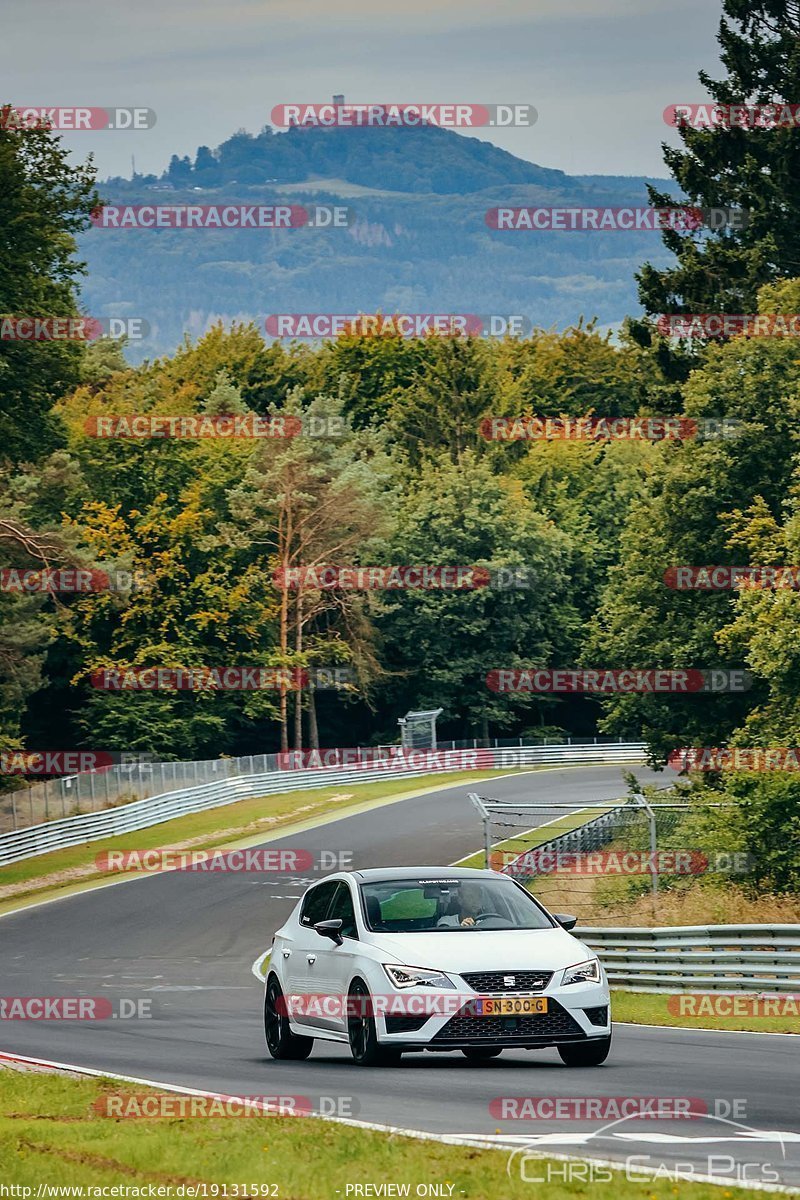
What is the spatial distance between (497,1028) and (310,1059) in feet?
9.57

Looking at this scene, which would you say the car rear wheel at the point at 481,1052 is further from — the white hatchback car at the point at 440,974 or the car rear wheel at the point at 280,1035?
the car rear wheel at the point at 280,1035

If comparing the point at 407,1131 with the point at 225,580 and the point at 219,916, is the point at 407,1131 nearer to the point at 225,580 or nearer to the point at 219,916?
the point at 219,916

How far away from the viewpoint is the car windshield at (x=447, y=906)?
14.7 m

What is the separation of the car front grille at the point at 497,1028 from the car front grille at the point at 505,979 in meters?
0.15

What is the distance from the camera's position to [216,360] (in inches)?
4154

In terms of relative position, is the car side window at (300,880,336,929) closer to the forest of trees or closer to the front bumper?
the front bumper

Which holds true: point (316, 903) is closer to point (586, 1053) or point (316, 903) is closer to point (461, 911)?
point (461, 911)

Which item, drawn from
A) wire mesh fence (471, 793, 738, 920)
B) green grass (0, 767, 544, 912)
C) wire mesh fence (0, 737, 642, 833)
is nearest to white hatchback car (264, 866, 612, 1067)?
wire mesh fence (471, 793, 738, 920)

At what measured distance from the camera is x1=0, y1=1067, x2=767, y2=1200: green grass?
8.70m

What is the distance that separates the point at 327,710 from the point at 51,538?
1547 inches

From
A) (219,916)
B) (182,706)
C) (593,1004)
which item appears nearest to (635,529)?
(219,916)

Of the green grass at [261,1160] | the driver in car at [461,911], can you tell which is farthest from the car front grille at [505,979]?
the green grass at [261,1160]

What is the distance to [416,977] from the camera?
13797 millimetres

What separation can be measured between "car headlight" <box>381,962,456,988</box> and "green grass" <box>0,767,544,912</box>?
31329 mm
